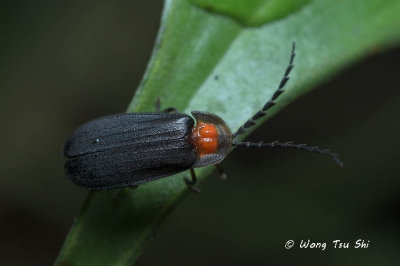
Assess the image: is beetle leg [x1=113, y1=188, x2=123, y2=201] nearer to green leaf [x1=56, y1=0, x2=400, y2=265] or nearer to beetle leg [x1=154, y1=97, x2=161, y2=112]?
green leaf [x1=56, y1=0, x2=400, y2=265]

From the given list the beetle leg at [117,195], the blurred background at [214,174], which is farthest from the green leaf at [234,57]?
the blurred background at [214,174]

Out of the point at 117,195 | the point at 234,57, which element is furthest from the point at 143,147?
the point at 234,57

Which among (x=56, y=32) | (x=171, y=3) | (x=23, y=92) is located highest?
(x=56, y=32)

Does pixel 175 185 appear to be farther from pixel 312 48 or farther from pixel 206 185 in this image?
pixel 206 185

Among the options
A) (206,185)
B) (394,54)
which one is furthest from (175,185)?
(394,54)

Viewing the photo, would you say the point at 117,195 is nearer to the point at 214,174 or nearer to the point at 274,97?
the point at 274,97

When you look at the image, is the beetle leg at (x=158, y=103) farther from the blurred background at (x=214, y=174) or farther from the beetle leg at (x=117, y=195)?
the blurred background at (x=214, y=174)
